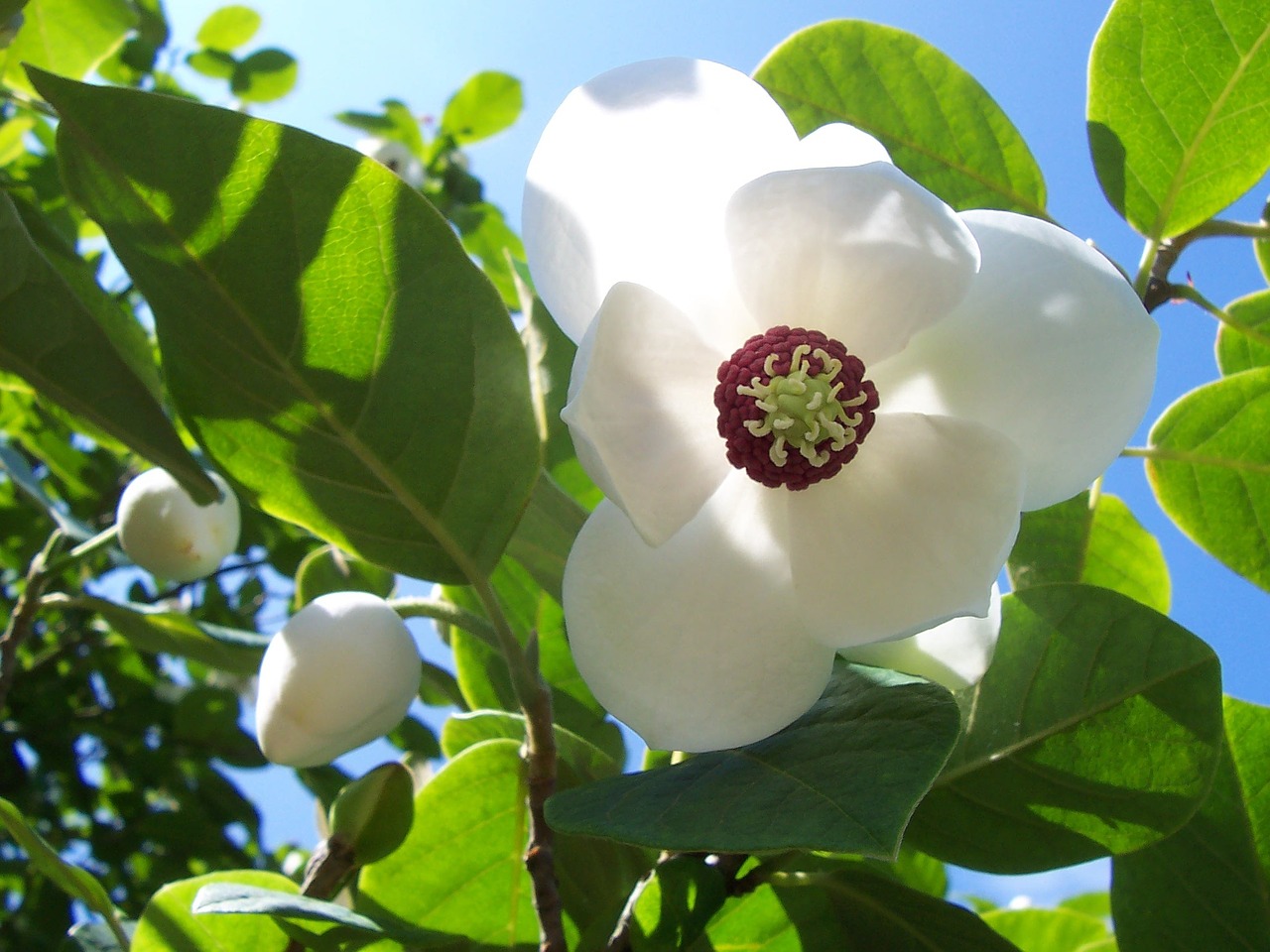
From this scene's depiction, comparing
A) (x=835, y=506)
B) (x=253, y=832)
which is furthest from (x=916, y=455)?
(x=253, y=832)

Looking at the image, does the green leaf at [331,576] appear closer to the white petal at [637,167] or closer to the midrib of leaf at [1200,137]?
the white petal at [637,167]

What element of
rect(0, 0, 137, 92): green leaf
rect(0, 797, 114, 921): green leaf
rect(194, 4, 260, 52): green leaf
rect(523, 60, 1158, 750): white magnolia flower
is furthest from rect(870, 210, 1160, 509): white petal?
rect(194, 4, 260, 52): green leaf

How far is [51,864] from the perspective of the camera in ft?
3.22

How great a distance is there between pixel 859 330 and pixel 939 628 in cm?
25

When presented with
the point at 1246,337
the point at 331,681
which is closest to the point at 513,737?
the point at 331,681

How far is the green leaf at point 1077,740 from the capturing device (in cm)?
88

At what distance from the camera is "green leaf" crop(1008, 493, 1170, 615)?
1301 mm

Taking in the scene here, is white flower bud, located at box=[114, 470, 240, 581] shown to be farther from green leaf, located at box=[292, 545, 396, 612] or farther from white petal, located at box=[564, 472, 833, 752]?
white petal, located at box=[564, 472, 833, 752]

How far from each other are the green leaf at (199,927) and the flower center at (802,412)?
563mm

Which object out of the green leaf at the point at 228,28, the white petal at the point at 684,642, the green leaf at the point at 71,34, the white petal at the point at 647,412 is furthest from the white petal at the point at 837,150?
the green leaf at the point at 228,28

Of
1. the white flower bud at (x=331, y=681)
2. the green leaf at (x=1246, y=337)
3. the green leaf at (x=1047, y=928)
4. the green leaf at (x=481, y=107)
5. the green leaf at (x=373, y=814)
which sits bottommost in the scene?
the green leaf at (x=1047, y=928)

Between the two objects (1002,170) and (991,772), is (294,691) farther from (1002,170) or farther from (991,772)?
(1002,170)

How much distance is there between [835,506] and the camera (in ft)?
2.91

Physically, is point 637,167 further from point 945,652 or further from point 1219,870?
point 1219,870
